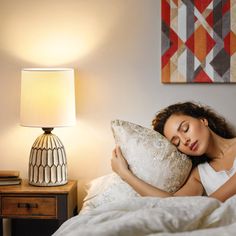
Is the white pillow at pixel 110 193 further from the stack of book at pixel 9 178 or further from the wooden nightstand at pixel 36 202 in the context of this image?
the stack of book at pixel 9 178

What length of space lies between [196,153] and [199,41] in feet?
2.27

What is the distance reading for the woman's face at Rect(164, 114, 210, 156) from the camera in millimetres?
2338

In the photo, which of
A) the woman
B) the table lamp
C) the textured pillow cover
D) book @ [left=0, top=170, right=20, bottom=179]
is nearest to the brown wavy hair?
the woman

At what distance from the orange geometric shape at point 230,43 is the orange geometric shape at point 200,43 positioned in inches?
2.9

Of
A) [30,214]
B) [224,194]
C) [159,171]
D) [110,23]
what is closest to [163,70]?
[110,23]

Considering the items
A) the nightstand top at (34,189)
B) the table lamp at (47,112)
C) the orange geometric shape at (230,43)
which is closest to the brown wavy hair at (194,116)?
the orange geometric shape at (230,43)

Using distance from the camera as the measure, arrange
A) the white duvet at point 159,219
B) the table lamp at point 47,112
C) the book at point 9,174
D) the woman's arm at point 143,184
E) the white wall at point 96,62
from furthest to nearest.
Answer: the white wall at point 96,62 < the book at point 9,174 < the table lamp at point 47,112 < the woman's arm at point 143,184 < the white duvet at point 159,219

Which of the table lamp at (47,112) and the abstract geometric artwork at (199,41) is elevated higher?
the abstract geometric artwork at (199,41)

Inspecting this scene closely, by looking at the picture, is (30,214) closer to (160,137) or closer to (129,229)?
(160,137)

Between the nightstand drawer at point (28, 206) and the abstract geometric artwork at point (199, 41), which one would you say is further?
the abstract geometric artwork at point (199, 41)

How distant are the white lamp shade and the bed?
1.07 feet

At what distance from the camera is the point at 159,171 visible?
90.5 inches

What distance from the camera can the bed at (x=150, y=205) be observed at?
1534 millimetres

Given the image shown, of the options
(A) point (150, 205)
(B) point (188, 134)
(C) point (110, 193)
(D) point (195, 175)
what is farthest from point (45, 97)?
(A) point (150, 205)
